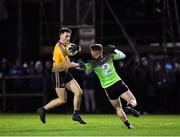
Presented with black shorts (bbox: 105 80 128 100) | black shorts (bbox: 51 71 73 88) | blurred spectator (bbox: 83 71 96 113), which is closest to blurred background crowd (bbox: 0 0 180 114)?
blurred spectator (bbox: 83 71 96 113)

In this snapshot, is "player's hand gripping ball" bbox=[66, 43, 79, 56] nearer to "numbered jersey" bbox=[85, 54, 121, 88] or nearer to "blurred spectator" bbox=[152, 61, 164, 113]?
"numbered jersey" bbox=[85, 54, 121, 88]

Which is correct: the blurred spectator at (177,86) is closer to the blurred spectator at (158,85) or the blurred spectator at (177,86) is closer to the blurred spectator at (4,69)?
the blurred spectator at (158,85)

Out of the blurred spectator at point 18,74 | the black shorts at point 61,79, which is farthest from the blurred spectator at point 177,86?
the black shorts at point 61,79

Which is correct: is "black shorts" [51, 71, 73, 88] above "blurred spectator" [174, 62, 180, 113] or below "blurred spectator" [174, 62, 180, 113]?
above

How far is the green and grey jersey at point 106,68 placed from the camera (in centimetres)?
1598

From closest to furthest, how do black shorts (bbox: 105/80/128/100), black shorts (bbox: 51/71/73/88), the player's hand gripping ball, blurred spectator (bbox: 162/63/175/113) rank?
black shorts (bbox: 105/80/128/100) < the player's hand gripping ball < black shorts (bbox: 51/71/73/88) < blurred spectator (bbox: 162/63/175/113)

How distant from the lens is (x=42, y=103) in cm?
2817

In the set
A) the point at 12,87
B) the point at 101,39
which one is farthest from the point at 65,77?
the point at 101,39

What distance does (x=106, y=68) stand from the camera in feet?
52.5

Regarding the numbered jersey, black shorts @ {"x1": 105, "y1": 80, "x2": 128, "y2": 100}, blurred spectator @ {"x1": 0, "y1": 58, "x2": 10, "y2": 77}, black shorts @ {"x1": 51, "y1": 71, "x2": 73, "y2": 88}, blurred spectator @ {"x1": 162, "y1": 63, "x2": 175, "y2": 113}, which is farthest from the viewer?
blurred spectator @ {"x1": 0, "y1": 58, "x2": 10, "y2": 77}

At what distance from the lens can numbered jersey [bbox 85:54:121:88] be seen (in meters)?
16.0

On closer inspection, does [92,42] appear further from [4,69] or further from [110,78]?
[110,78]

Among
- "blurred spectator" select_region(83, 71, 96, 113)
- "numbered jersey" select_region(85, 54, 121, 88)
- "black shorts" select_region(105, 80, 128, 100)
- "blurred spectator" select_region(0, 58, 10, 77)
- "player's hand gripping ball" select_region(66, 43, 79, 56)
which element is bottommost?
"blurred spectator" select_region(83, 71, 96, 113)

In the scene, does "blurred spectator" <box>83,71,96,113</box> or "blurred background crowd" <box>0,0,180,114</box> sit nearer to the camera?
"blurred background crowd" <box>0,0,180,114</box>
